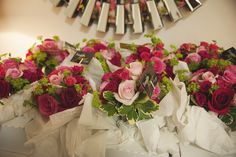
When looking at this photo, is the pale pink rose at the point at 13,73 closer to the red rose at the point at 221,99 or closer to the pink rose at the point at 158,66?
the pink rose at the point at 158,66

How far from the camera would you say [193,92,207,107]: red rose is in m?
1.00

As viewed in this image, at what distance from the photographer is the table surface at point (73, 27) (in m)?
1.42

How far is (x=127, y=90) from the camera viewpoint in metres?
0.87

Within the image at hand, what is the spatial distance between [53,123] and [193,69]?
629 mm

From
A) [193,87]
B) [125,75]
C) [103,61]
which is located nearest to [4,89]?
[103,61]

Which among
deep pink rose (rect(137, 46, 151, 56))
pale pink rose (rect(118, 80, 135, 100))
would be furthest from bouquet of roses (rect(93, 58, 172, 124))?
deep pink rose (rect(137, 46, 151, 56))

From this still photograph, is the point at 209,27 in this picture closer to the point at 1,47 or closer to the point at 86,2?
the point at 86,2

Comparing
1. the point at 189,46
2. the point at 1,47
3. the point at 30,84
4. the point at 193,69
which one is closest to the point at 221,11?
the point at 189,46

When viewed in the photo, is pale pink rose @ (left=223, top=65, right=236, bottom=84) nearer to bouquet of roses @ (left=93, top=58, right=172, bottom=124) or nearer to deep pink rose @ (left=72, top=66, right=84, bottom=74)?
bouquet of roses @ (left=93, top=58, right=172, bottom=124)

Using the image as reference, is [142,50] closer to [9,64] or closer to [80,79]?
[80,79]

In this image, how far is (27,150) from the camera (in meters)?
1.03

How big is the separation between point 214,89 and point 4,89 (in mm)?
845

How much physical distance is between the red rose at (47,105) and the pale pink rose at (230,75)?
65 centimetres

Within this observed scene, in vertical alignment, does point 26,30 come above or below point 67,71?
above
